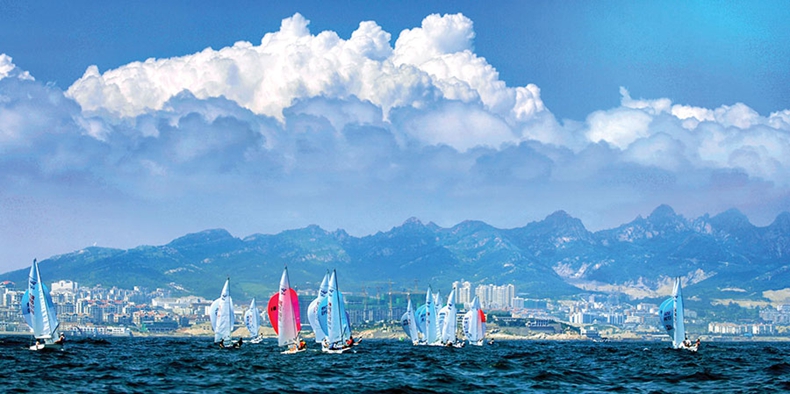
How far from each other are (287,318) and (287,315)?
0.67 metres

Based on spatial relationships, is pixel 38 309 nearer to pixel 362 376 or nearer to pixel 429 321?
pixel 362 376

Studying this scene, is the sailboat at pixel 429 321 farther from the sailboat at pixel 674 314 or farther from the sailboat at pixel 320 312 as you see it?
the sailboat at pixel 320 312

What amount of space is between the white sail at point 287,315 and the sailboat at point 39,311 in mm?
29667

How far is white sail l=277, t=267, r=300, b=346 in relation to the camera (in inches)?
5290

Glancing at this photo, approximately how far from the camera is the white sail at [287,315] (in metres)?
134

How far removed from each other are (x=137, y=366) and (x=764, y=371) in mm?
70191

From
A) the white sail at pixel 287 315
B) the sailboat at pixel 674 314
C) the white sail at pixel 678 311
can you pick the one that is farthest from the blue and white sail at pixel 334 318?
the white sail at pixel 678 311

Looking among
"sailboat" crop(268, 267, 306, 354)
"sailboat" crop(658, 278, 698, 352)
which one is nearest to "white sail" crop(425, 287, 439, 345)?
"sailboat" crop(658, 278, 698, 352)

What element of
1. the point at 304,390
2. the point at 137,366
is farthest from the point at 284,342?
the point at 304,390

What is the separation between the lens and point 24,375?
94.4 m

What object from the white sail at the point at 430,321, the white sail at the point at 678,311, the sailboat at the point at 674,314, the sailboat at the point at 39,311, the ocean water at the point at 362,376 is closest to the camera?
the ocean water at the point at 362,376

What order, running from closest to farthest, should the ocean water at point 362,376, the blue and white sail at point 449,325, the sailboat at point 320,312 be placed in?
the ocean water at point 362,376 < the sailboat at point 320,312 < the blue and white sail at point 449,325

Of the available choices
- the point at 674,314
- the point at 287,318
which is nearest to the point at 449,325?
the point at 674,314

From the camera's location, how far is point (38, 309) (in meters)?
136
